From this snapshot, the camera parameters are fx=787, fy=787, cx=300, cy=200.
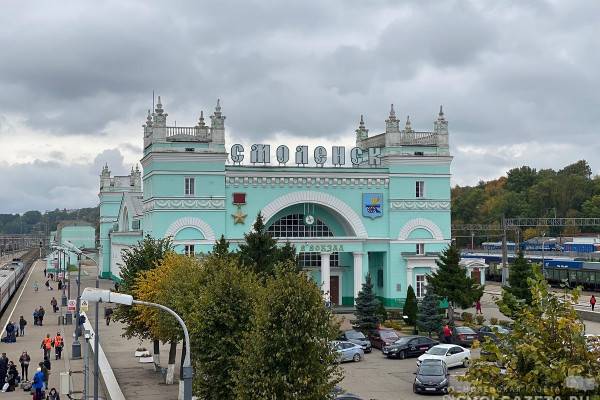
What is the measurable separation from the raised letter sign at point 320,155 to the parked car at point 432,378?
3174 centimetres

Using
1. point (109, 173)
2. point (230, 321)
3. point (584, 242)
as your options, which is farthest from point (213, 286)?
point (109, 173)

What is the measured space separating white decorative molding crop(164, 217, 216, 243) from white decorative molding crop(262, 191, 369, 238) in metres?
4.71

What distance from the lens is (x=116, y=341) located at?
5162 cm

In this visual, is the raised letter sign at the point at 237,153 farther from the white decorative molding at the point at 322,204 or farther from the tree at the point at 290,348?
the tree at the point at 290,348

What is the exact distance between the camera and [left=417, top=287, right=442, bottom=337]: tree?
49.6 meters

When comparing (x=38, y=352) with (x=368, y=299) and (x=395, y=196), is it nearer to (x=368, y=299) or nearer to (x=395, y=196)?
(x=368, y=299)

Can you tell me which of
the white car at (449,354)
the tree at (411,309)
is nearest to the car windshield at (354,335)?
the white car at (449,354)

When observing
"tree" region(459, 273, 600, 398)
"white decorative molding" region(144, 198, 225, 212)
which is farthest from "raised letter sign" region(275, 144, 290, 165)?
"tree" region(459, 273, 600, 398)

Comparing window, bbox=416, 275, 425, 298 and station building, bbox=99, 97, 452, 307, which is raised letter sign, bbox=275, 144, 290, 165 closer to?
station building, bbox=99, 97, 452, 307

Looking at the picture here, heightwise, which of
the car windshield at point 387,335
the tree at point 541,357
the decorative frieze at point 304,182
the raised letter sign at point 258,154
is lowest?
the car windshield at point 387,335

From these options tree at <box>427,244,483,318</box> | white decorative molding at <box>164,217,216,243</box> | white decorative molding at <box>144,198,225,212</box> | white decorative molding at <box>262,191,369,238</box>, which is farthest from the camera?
white decorative molding at <box>262,191,369,238</box>

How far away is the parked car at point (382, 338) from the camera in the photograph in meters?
46.7

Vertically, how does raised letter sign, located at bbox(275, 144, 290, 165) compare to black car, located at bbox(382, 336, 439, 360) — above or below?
above

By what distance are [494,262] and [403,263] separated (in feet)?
127
